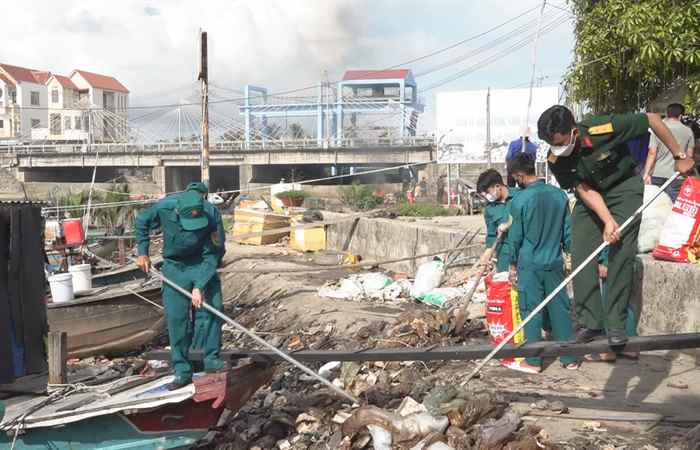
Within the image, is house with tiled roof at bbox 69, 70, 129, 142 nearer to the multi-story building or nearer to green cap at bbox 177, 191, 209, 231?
the multi-story building

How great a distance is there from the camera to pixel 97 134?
71875mm

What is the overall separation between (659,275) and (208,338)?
3855 mm

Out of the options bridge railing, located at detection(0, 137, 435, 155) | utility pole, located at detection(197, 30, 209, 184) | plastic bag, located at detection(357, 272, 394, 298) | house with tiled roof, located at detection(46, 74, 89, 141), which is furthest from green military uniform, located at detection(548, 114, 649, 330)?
house with tiled roof, located at detection(46, 74, 89, 141)

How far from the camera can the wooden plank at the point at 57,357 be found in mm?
5383

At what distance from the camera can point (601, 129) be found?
150 inches

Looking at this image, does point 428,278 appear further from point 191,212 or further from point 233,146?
point 233,146

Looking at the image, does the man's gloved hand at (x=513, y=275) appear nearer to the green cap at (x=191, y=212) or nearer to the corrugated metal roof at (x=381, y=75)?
the green cap at (x=191, y=212)

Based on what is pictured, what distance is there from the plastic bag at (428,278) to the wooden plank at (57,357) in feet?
14.8

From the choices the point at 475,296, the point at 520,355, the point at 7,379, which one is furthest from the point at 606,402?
the point at 7,379

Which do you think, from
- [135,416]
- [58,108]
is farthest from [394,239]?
[58,108]

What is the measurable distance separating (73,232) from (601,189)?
421 inches

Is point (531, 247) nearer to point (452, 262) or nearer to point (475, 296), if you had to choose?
point (475, 296)

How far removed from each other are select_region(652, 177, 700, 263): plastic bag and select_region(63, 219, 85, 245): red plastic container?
10297mm

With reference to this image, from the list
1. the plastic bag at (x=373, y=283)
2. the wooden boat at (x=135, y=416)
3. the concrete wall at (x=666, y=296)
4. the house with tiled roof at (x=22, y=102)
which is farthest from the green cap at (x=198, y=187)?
the house with tiled roof at (x=22, y=102)
